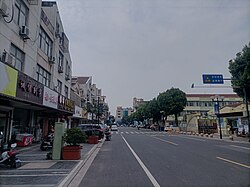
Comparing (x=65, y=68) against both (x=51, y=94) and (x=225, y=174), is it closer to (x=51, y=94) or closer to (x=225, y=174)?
(x=51, y=94)

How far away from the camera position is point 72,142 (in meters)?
11.3

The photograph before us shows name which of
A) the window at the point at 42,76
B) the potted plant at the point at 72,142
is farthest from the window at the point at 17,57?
the potted plant at the point at 72,142

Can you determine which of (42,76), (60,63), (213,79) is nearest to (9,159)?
(42,76)

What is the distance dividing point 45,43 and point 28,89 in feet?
32.2

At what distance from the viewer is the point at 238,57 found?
24.4m

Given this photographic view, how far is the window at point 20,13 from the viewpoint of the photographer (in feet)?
51.4

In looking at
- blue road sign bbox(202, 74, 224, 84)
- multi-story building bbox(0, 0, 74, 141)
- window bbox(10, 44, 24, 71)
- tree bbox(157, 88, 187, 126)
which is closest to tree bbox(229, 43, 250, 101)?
blue road sign bbox(202, 74, 224, 84)

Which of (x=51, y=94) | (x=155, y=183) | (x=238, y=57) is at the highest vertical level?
(x=238, y=57)

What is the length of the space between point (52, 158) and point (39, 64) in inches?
450

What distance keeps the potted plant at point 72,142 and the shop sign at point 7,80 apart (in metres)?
3.59

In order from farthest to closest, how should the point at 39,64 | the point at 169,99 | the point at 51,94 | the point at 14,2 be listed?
the point at 169,99, the point at 39,64, the point at 51,94, the point at 14,2

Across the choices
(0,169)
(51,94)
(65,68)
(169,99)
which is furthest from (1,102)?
(169,99)

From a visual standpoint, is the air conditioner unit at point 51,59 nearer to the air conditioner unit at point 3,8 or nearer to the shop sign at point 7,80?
the air conditioner unit at point 3,8

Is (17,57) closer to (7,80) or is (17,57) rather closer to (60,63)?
(7,80)
